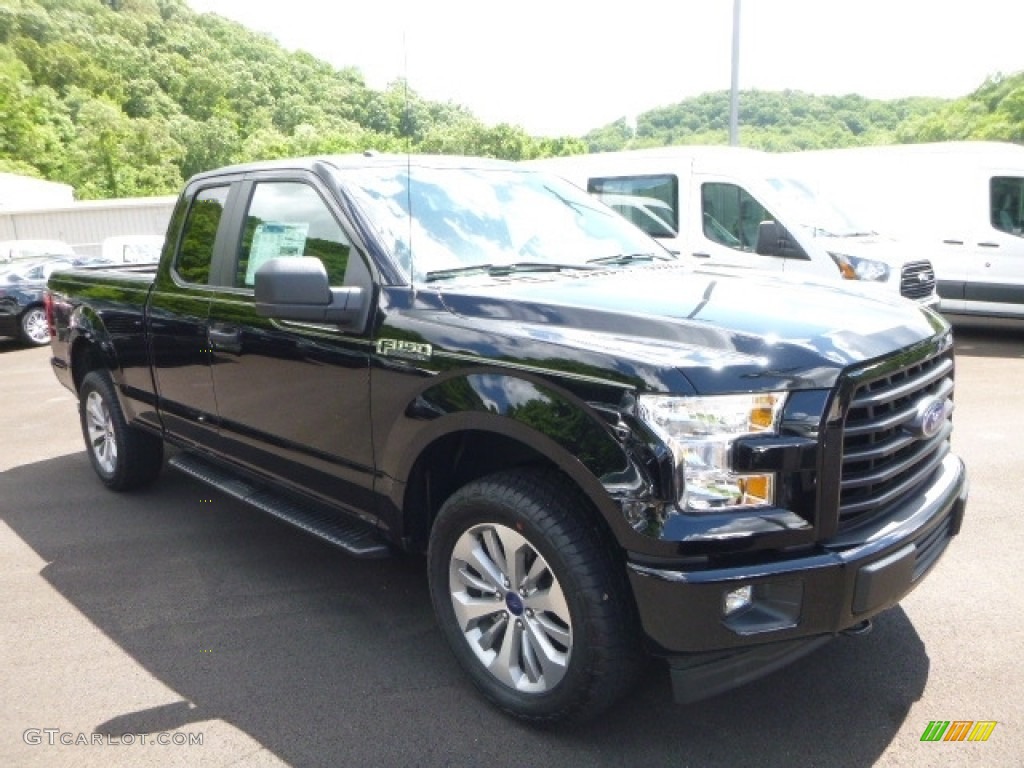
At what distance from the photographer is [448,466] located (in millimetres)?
3205

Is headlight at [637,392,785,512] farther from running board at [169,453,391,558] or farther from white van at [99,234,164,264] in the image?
white van at [99,234,164,264]

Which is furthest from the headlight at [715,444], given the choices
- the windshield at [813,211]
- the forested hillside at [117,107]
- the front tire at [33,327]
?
the forested hillside at [117,107]

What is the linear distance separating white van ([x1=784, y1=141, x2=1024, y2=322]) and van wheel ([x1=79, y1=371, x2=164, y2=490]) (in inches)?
293

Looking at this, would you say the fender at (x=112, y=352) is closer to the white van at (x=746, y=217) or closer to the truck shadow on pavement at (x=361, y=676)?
the truck shadow on pavement at (x=361, y=676)

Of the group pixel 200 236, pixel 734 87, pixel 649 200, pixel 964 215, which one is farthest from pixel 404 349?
pixel 734 87

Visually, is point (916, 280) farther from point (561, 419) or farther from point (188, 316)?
point (561, 419)

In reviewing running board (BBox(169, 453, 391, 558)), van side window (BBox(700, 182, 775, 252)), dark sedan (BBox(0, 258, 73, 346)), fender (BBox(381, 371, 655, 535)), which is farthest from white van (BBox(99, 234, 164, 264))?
fender (BBox(381, 371, 655, 535))

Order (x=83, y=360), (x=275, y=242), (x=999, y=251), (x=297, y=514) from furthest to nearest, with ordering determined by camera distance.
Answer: (x=999, y=251)
(x=83, y=360)
(x=275, y=242)
(x=297, y=514)

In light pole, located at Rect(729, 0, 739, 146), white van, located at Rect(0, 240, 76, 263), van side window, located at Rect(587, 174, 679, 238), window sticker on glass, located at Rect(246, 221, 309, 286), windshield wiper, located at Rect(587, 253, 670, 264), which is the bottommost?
white van, located at Rect(0, 240, 76, 263)

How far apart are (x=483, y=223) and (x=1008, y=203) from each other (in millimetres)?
9200

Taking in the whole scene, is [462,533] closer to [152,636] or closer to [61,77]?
[152,636]

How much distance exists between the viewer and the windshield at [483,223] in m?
3.41

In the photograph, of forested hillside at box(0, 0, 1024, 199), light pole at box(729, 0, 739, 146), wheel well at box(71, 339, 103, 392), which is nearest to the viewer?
wheel well at box(71, 339, 103, 392)

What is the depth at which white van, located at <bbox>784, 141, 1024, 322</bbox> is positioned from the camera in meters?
10.4
